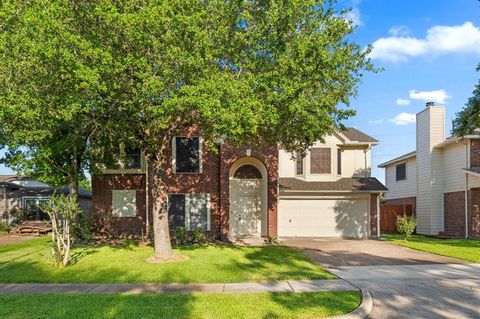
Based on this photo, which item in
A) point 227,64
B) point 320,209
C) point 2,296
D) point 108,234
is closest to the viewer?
point 2,296

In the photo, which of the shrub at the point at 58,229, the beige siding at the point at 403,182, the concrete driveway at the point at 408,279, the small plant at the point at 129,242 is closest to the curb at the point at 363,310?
the concrete driveway at the point at 408,279

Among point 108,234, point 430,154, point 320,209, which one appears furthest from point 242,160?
point 430,154

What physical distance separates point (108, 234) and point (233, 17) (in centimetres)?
1339

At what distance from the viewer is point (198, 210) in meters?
19.8

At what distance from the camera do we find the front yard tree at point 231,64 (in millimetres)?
9766

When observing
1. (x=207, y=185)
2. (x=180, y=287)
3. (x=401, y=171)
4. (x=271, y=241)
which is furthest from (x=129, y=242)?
(x=401, y=171)

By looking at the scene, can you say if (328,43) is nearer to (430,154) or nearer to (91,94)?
(91,94)

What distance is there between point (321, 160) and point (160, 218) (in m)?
11.8

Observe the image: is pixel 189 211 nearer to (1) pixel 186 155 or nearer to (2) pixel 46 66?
(1) pixel 186 155

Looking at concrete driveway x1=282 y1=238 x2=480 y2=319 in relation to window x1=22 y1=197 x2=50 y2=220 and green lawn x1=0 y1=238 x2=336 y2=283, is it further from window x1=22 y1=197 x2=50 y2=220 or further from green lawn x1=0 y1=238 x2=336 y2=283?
window x1=22 y1=197 x2=50 y2=220

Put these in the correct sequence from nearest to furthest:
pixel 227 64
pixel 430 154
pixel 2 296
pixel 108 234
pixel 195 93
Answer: pixel 2 296 < pixel 195 93 < pixel 227 64 < pixel 108 234 < pixel 430 154

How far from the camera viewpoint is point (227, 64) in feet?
40.5

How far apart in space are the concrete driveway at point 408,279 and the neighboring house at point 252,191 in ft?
15.4

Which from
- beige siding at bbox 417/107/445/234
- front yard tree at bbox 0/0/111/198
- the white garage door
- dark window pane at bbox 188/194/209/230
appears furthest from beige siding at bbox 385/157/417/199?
front yard tree at bbox 0/0/111/198
